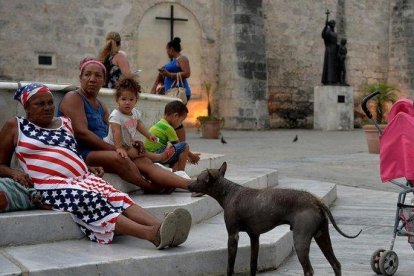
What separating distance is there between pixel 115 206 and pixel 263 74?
584 inches

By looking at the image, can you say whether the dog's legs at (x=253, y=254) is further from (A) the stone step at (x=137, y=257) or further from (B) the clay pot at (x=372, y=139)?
(B) the clay pot at (x=372, y=139)

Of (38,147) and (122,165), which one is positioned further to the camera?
(122,165)

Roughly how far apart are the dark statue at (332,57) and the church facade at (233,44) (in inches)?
61.0

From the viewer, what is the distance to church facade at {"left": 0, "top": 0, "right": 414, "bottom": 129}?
15055 mm

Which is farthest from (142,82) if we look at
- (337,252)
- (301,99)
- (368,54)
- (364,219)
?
(337,252)

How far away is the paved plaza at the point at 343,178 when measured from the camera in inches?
155

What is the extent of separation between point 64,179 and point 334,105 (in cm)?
1598

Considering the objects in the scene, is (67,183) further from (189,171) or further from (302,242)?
(189,171)

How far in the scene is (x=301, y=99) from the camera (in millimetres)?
20312

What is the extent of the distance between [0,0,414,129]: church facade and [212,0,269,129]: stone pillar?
0.03 metres

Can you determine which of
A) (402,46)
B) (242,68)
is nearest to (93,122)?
(242,68)

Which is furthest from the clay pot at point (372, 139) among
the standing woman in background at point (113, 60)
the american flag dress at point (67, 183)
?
the american flag dress at point (67, 183)

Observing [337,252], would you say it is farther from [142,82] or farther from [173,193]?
[142,82]

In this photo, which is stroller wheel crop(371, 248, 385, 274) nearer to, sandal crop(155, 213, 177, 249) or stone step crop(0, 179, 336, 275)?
stone step crop(0, 179, 336, 275)
